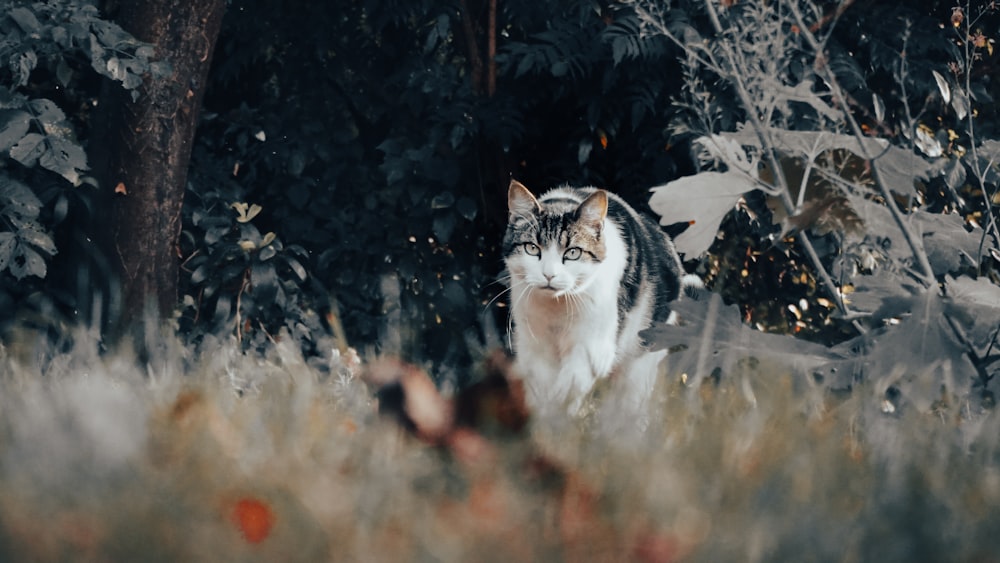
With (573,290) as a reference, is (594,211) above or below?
above

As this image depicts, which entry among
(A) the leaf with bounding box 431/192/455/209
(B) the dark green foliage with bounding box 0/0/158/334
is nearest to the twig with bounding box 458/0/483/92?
(A) the leaf with bounding box 431/192/455/209

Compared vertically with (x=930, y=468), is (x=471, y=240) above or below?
below

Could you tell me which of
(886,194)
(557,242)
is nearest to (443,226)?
(557,242)

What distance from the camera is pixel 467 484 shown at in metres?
1.09

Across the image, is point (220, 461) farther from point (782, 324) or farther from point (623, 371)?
point (782, 324)

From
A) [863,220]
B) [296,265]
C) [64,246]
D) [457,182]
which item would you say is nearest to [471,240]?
[457,182]

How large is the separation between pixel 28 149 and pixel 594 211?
6.51 ft

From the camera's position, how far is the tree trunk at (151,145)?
402 centimetres

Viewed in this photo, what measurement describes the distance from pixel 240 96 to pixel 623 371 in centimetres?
279

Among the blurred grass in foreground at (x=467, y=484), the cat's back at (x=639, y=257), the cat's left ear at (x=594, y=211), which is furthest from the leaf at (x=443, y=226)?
the blurred grass in foreground at (x=467, y=484)

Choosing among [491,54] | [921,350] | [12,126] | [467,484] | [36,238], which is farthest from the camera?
[491,54]

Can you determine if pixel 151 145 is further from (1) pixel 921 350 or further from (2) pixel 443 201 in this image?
(1) pixel 921 350

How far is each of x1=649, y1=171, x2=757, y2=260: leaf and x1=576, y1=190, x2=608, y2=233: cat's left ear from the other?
1.10 meters

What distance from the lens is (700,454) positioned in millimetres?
1149
